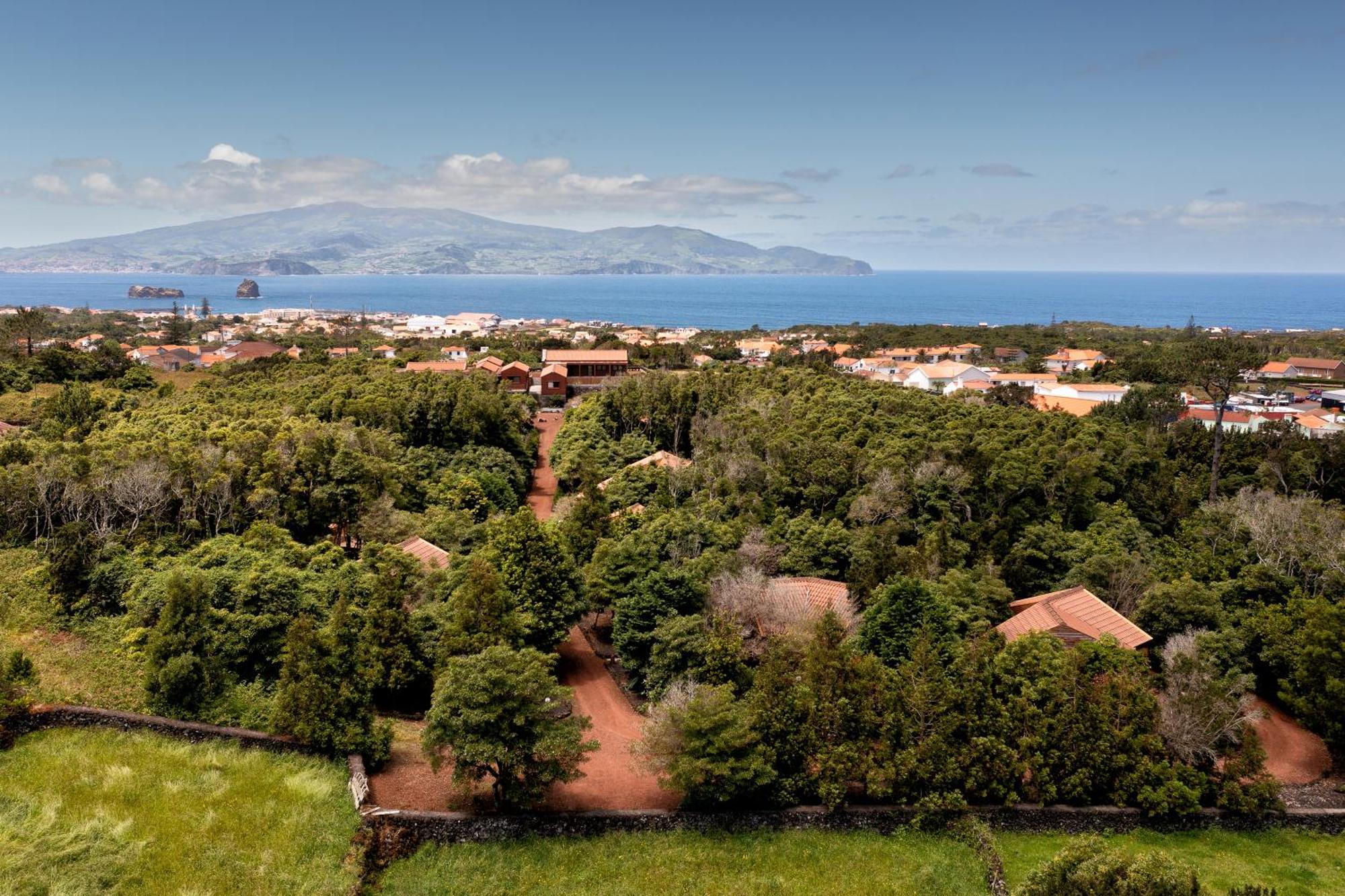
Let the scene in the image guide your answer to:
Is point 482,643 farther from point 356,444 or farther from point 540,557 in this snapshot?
point 356,444

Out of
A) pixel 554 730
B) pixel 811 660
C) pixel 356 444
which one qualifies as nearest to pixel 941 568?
pixel 811 660

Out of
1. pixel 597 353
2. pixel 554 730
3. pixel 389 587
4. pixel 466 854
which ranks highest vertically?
pixel 597 353

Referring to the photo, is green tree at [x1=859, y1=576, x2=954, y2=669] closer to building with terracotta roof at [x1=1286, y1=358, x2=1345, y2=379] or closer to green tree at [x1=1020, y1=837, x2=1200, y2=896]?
green tree at [x1=1020, y1=837, x2=1200, y2=896]

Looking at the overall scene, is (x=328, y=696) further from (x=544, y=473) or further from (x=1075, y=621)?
(x=544, y=473)

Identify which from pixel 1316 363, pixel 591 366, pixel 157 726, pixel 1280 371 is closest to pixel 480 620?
pixel 157 726

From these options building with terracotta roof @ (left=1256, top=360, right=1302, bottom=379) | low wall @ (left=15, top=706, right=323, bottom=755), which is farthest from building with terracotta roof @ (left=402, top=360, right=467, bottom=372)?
building with terracotta roof @ (left=1256, top=360, right=1302, bottom=379)

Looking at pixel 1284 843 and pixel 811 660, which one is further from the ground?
pixel 811 660
